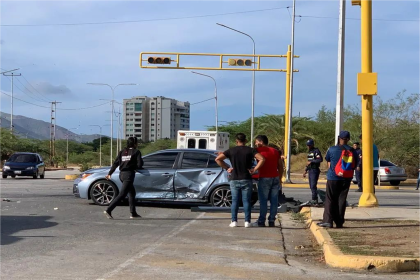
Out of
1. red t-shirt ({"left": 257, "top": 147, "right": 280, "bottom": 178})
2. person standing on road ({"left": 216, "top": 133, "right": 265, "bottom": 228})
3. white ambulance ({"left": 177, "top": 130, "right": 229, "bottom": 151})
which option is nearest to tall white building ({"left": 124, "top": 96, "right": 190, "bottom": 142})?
white ambulance ({"left": 177, "top": 130, "right": 229, "bottom": 151})

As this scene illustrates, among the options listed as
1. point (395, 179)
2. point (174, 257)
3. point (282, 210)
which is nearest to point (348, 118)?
point (395, 179)

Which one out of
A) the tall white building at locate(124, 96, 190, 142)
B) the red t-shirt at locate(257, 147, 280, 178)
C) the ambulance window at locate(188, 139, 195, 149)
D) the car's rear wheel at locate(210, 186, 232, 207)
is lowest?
the car's rear wheel at locate(210, 186, 232, 207)

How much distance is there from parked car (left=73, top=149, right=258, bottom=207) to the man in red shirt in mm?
2744

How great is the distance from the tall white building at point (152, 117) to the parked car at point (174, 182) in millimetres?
154125

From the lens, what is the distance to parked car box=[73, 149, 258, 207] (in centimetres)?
1583

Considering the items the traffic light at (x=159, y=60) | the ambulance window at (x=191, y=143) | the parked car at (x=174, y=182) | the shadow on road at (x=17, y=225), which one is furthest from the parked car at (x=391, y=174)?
the shadow on road at (x=17, y=225)

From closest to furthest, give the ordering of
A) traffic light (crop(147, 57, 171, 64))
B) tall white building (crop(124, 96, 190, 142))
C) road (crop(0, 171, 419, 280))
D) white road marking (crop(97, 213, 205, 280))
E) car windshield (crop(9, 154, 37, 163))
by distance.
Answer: white road marking (crop(97, 213, 205, 280)) → road (crop(0, 171, 419, 280)) → traffic light (crop(147, 57, 171, 64)) → car windshield (crop(9, 154, 37, 163)) → tall white building (crop(124, 96, 190, 142))

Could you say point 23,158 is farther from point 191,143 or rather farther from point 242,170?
point 242,170

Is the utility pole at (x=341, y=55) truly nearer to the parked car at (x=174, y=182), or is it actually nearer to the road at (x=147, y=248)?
the parked car at (x=174, y=182)

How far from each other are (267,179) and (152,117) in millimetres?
163938

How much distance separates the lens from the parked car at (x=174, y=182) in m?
15.8

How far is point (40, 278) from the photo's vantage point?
7.21 metres

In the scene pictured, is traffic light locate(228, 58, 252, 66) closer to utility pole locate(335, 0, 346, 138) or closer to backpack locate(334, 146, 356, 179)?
utility pole locate(335, 0, 346, 138)

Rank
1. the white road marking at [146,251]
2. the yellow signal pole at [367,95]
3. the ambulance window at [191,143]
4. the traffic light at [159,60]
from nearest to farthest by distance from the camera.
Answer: the white road marking at [146,251] < the yellow signal pole at [367,95] < the traffic light at [159,60] < the ambulance window at [191,143]
